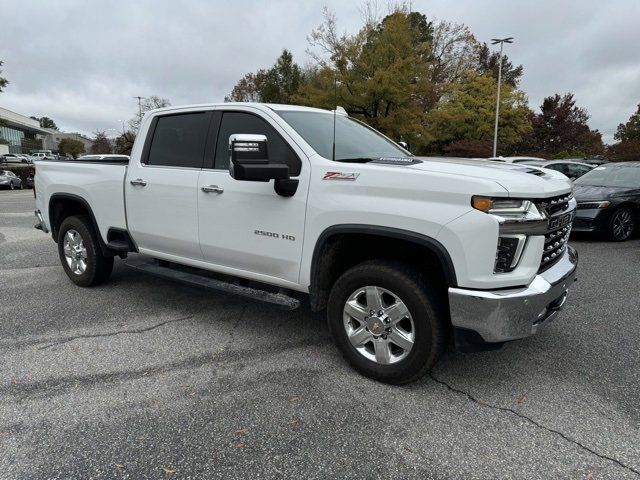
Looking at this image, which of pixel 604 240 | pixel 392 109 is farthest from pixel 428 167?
pixel 392 109

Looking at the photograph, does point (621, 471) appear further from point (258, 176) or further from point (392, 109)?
point (392, 109)

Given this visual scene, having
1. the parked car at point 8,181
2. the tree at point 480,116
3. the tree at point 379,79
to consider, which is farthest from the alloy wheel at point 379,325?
the parked car at point 8,181

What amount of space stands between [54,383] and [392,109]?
64.8 feet

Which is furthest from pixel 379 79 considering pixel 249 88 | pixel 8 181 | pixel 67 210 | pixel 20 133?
pixel 20 133

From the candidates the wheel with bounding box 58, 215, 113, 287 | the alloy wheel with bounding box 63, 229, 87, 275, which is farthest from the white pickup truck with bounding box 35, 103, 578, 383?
the alloy wheel with bounding box 63, 229, 87, 275

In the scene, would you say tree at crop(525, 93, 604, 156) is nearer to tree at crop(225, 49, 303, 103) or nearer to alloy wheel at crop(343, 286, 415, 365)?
tree at crop(225, 49, 303, 103)

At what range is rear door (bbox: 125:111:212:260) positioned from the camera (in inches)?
162

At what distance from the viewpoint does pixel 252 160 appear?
3.10 metres

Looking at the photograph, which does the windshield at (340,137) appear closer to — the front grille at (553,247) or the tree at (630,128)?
the front grille at (553,247)

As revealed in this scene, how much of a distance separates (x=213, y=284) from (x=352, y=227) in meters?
1.53

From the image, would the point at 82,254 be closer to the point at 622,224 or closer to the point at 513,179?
the point at 513,179

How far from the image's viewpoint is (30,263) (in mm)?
6816

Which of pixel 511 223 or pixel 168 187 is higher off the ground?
pixel 168 187

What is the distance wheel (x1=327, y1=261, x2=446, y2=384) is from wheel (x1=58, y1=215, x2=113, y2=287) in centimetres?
317
